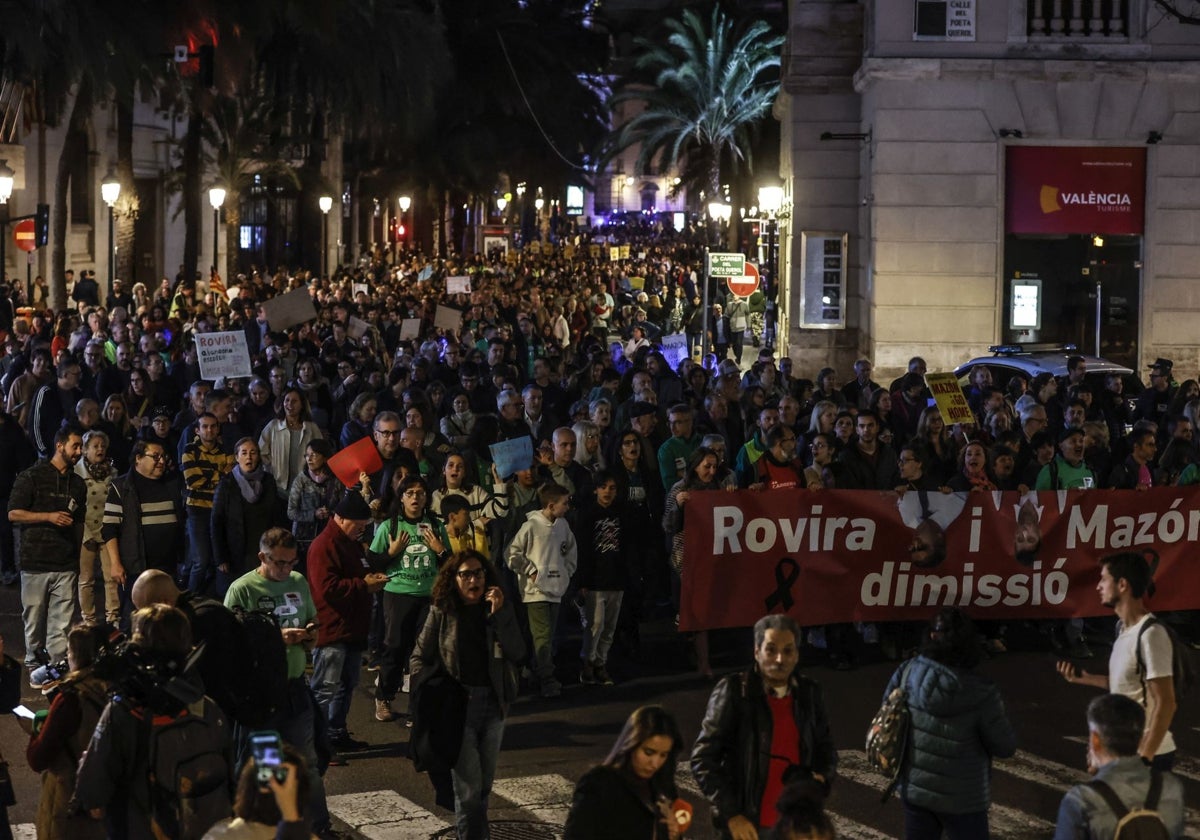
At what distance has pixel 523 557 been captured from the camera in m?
11.8

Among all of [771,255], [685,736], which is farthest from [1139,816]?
[771,255]

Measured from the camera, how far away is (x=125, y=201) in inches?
1521

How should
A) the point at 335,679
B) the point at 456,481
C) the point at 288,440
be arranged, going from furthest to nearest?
the point at 288,440 < the point at 456,481 < the point at 335,679

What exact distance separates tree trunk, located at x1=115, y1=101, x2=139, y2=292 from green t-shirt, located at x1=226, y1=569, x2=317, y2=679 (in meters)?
25.8

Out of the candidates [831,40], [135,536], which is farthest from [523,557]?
[831,40]

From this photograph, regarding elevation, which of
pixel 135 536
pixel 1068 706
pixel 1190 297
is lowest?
pixel 1068 706

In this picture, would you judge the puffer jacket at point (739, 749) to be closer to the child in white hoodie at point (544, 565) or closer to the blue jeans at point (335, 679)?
the blue jeans at point (335, 679)

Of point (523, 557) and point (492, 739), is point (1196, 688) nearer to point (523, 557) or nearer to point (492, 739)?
point (523, 557)

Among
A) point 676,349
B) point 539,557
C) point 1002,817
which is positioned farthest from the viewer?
point 676,349

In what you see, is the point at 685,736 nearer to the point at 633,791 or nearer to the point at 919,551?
the point at 919,551

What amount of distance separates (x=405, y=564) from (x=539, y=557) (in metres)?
0.99

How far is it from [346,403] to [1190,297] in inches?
595

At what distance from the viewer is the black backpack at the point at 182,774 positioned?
22.1ft

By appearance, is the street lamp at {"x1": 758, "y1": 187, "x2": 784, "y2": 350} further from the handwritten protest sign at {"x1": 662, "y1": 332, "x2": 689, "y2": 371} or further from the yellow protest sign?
the yellow protest sign
